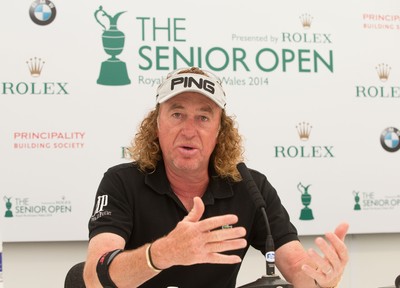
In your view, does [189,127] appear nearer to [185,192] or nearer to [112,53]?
[185,192]

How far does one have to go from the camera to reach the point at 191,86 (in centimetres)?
181

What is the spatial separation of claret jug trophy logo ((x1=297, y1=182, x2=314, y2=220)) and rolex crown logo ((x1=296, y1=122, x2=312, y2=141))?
0.89 feet

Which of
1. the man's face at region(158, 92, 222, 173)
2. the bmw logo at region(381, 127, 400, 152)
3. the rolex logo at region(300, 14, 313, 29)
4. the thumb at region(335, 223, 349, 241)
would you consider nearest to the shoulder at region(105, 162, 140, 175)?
the man's face at region(158, 92, 222, 173)

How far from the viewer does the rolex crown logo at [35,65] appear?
9.34 feet

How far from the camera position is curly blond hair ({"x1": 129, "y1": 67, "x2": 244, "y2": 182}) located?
194 cm

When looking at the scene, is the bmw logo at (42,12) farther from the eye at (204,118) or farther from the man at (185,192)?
the eye at (204,118)

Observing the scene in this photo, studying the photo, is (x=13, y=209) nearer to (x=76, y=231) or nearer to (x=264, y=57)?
(x=76, y=231)

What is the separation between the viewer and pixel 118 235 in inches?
64.4

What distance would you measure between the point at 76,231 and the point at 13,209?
13.2 inches

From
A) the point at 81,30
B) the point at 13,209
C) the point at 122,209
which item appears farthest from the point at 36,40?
the point at 122,209

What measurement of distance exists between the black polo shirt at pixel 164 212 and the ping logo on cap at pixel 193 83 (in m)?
0.30

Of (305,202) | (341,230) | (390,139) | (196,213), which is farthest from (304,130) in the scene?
(196,213)

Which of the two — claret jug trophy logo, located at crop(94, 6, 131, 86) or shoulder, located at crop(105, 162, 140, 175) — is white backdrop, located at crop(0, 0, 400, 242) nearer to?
claret jug trophy logo, located at crop(94, 6, 131, 86)

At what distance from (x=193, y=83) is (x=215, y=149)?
32 cm
